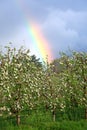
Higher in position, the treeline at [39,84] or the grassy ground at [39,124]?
the treeline at [39,84]

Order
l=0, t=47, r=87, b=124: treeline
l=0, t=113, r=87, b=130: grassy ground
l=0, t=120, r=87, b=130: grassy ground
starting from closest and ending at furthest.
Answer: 1. l=0, t=120, r=87, b=130: grassy ground
2. l=0, t=113, r=87, b=130: grassy ground
3. l=0, t=47, r=87, b=124: treeline

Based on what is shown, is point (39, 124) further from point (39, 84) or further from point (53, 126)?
point (39, 84)

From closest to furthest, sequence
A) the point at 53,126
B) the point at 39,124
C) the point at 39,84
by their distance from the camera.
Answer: the point at 53,126, the point at 39,124, the point at 39,84

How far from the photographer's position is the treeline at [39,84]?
85.0 ft

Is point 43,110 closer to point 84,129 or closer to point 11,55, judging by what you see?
point 11,55

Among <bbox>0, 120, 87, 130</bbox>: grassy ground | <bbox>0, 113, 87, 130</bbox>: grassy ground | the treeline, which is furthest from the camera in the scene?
the treeline

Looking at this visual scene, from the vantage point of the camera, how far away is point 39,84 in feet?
97.6

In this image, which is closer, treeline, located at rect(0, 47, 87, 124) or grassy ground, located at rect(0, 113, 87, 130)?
grassy ground, located at rect(0, 113, 87, 130)

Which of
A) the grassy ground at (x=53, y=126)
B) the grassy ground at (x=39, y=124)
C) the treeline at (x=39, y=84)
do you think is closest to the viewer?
the grassy ground at (x=53, y=126)

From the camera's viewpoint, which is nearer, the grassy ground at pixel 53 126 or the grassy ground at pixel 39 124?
the grassy ground at pixel 53 126

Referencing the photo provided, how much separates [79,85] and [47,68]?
11.2 ft

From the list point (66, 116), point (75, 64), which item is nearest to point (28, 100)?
point (66, 116)

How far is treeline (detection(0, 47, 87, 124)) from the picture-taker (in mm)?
25922

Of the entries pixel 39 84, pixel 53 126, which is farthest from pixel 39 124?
pixel 39 84
